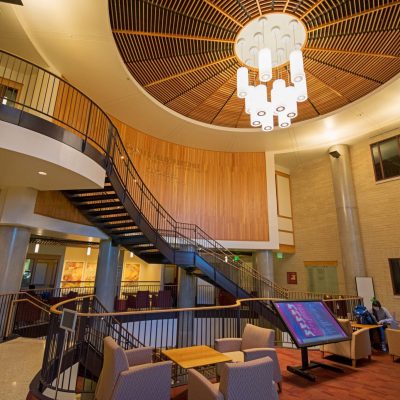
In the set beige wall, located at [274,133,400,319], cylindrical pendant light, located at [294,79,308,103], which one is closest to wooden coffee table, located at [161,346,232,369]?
cylindrical pendant light, located at [294,79,308,103]

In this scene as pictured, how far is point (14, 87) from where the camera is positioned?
8.26 m

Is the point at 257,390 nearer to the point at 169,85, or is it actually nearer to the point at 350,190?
the point at 169,85

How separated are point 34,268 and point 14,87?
9.45 m

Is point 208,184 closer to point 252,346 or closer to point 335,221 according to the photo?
point 335,221

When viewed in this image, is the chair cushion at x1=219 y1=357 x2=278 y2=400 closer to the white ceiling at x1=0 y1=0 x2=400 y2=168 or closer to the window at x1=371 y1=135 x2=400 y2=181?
the white ceiling at x1=0 y1=0 x2=400 y2=168

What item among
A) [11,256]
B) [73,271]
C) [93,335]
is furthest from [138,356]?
[73,271]

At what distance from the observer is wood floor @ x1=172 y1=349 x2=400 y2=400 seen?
11.8 feet

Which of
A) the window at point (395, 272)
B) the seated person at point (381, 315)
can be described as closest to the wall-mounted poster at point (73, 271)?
the seated person at point (381, 315)

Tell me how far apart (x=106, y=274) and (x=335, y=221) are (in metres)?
9.87

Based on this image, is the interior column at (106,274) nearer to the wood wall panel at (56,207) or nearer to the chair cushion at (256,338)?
the wood wall panel at (56,207)

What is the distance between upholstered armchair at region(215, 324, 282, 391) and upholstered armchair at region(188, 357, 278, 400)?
115 centimetres

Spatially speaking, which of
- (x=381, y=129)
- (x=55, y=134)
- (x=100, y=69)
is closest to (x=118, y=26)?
(x=100, y=69)

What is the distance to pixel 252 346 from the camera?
4273 mm

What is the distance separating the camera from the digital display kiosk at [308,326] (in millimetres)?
3941
